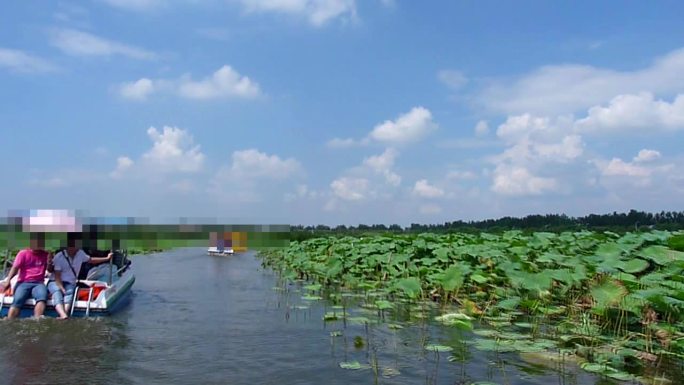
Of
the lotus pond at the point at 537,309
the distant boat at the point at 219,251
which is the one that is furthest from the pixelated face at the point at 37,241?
the distant boat at the point at 219,251

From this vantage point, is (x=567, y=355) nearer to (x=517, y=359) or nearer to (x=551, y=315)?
(x=517, y=359)

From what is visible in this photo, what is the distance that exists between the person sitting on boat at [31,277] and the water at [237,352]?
0.88 ft

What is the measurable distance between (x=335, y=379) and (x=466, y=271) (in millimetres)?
4607

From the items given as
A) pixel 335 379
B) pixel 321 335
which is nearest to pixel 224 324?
pixel 321 335

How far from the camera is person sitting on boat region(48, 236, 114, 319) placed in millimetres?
7750

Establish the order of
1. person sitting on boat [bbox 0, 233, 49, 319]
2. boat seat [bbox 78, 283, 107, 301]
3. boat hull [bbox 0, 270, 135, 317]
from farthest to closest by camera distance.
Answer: boat seat [bbox 78, 283, 107, 301] → boat hull [bbox 0, 270, 135, 317] → person sitting on boat [bbox 0, 233, 49, 319]

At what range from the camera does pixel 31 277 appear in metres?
7.60

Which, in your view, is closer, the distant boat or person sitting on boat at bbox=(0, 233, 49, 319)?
person sitting on boat at bbox=(0, 233, 49, 319)

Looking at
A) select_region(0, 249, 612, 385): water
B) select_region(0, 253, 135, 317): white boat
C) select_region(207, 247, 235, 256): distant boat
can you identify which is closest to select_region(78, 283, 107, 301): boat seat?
select_region(0, 253, 135, 317): white boat

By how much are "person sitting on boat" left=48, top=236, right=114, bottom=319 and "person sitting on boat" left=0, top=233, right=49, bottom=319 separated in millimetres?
149

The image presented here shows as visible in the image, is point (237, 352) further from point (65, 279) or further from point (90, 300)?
point (65, 279)

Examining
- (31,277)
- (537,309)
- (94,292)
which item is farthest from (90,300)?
(537,309)

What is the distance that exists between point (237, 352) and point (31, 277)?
11.2 feet

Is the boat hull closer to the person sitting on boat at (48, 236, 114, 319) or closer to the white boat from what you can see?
the white boat
